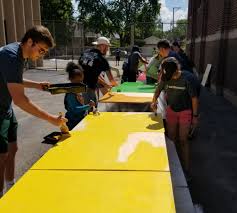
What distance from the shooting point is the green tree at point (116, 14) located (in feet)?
190

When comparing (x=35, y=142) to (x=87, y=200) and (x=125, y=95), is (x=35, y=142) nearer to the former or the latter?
(x=125, y=95)

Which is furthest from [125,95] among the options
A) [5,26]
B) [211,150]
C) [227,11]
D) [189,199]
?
[5,26]

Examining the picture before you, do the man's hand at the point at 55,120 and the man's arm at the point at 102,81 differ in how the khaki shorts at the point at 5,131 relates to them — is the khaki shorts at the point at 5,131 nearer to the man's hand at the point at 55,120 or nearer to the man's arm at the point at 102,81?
the man's hand at the point at 55,120

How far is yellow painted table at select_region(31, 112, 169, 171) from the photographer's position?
9.25 feet

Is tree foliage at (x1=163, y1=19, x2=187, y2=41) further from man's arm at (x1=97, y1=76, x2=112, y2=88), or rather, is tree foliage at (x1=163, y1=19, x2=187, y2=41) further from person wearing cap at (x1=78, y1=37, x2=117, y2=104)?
person wearing cap at (x1=78, y1=37, x2=117, y2=104)

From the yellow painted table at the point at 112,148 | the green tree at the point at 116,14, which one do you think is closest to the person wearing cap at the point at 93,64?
the yellow painted table at the point at 112,148

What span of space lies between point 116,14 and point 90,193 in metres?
58.3

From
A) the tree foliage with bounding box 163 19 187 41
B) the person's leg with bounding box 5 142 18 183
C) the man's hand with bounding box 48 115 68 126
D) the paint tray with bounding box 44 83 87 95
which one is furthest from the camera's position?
the tree foliage with bounding box 163 19 187 41

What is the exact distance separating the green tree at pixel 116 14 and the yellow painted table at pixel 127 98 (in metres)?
51.2

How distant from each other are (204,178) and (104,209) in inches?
129

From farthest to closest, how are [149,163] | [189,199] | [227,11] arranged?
[227,11]
[189,199]
[149,163]

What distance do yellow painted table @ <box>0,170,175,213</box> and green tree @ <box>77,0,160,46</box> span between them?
5538 centimetres

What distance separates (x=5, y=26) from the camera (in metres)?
23.0

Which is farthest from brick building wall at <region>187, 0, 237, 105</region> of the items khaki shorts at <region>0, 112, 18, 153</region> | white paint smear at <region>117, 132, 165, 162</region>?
khaki shorts at <region>0, 112, 18, 153</region>
